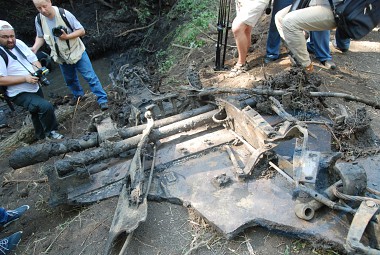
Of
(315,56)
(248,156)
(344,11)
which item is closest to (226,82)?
(315,56)

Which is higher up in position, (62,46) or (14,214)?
(62,46)

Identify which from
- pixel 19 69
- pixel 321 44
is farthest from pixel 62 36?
pixel 321 44

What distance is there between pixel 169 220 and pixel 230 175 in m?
0.74

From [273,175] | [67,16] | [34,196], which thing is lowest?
[34,196]

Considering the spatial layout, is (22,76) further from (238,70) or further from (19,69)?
(238,70)

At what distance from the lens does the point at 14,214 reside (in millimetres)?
4074

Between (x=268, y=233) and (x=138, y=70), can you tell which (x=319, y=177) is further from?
(x=138, y=70)

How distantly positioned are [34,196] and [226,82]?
3548 millimetres

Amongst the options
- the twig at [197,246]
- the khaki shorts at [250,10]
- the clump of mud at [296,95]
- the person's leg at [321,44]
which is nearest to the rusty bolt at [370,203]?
the twig at [197,246]

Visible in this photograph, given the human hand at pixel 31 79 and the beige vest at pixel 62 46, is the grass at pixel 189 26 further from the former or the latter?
the human hand at pixel 31 79

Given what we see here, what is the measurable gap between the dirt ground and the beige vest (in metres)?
1.34

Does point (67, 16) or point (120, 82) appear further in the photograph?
point (67, 16)

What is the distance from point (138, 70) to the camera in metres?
5.33

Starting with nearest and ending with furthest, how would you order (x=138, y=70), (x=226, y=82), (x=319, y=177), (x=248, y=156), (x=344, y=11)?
(x=319, y=177)
(x=248, y=156)
(x=344, y=11)
(x=138, y=70)
(x=226, y=82)
